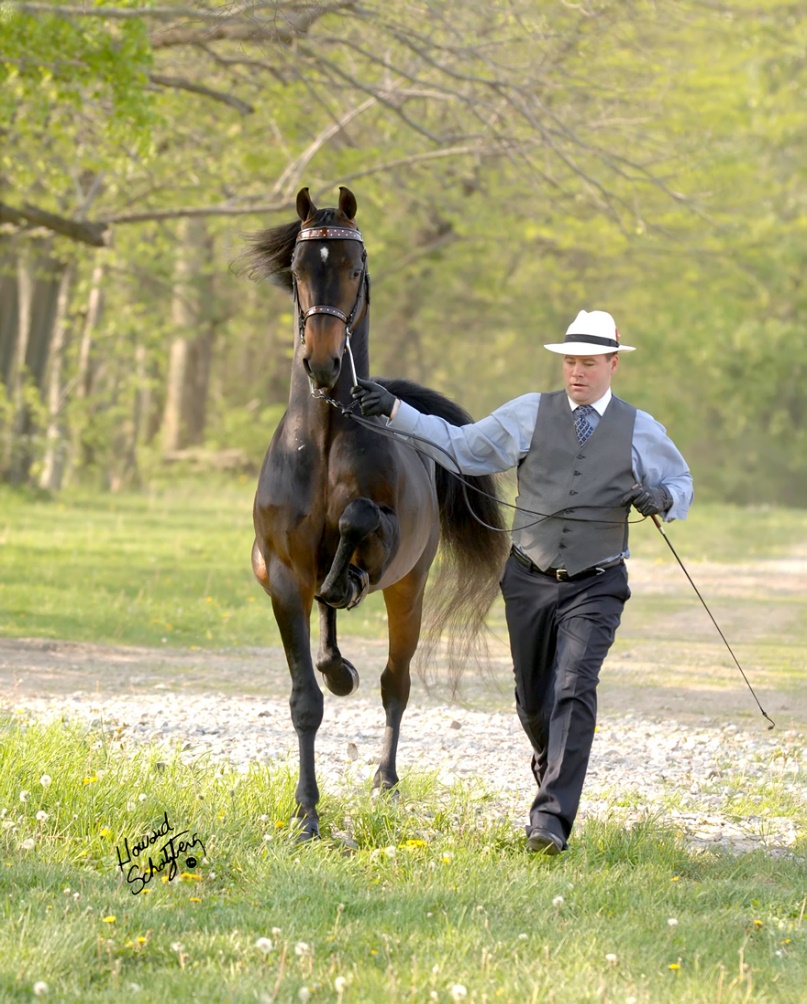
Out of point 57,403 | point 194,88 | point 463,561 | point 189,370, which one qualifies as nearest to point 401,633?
point 463,561

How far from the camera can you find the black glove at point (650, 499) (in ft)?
18.7

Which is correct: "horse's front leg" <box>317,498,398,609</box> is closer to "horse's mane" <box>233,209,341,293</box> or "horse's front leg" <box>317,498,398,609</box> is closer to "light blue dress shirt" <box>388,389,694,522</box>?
"light blue dress shirt" <box>388,389,694,522</box>

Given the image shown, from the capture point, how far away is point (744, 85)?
3212 centimetres

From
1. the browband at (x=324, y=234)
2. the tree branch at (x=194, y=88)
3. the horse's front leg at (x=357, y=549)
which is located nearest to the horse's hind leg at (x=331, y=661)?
the horse's front leg at (x=357, y=549)

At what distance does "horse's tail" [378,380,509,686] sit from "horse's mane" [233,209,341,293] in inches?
65.1

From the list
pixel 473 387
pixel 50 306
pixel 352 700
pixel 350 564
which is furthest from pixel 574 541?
pixel 473 387

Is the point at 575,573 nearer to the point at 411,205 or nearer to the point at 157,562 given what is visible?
the point at 157,562

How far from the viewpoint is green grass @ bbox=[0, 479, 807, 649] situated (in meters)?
12.8

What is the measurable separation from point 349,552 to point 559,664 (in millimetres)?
1009

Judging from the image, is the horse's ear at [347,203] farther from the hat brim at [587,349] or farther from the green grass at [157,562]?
the green grass at [157,562]

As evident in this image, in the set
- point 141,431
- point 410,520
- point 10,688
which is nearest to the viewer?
point 410,520

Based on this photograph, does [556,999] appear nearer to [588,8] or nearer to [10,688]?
[10,688]

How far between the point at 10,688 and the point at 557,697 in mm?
4579

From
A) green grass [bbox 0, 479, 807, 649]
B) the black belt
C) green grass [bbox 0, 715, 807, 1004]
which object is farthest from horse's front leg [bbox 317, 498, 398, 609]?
green grass [bbox 0, 479, 807, 649]
